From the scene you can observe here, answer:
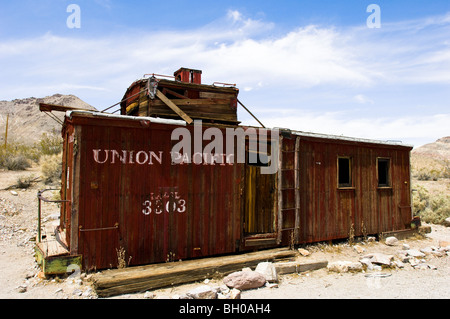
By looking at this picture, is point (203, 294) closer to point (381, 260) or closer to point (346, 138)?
point (381, 260)

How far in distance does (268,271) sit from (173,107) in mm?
A: 4248

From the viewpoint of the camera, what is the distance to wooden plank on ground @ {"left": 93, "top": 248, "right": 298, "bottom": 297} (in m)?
6.03

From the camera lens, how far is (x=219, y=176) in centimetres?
824

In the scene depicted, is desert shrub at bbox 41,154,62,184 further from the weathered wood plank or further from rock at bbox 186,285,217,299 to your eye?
rock at bbox 186,285,217,299

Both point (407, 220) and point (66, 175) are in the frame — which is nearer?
point (66, 175)

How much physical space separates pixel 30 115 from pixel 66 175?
57348 millimetres

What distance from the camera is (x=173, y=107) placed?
7.91 metres

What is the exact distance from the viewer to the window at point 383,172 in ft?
38.5

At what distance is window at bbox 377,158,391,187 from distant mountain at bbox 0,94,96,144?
44.4 meters

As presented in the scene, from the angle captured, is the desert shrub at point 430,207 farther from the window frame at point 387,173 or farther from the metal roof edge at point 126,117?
the metal roof edge at point 126,117

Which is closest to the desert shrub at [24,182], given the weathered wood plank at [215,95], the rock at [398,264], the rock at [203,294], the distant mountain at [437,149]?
the weathered wood plank at [215,95]

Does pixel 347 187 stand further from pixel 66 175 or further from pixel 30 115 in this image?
pixel 30 115
